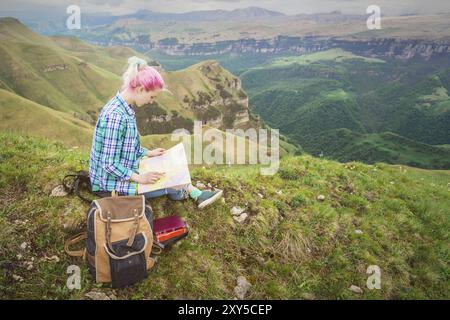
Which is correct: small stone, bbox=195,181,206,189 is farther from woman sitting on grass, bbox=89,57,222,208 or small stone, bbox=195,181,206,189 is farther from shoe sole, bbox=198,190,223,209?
woman sitting on grass, bbox=89,57,222,208

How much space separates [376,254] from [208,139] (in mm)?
93467

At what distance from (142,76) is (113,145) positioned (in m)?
1.51

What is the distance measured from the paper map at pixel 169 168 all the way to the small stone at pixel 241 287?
8.00 ft

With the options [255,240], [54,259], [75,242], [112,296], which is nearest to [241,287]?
[255,240]

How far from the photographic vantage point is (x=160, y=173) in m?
7.02

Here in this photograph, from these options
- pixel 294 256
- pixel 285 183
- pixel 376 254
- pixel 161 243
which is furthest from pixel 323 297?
pixel 285 183

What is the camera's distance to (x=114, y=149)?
6512mm

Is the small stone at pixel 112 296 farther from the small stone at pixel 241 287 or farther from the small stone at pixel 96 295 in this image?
the small stone at pixel 241 287

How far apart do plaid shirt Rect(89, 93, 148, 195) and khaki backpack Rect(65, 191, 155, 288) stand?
2.26ft

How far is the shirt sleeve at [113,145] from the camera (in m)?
6.36

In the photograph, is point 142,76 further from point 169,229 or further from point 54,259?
point 54,259

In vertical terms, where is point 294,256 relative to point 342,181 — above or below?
below

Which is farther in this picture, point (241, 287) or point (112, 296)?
point (241, 287)
